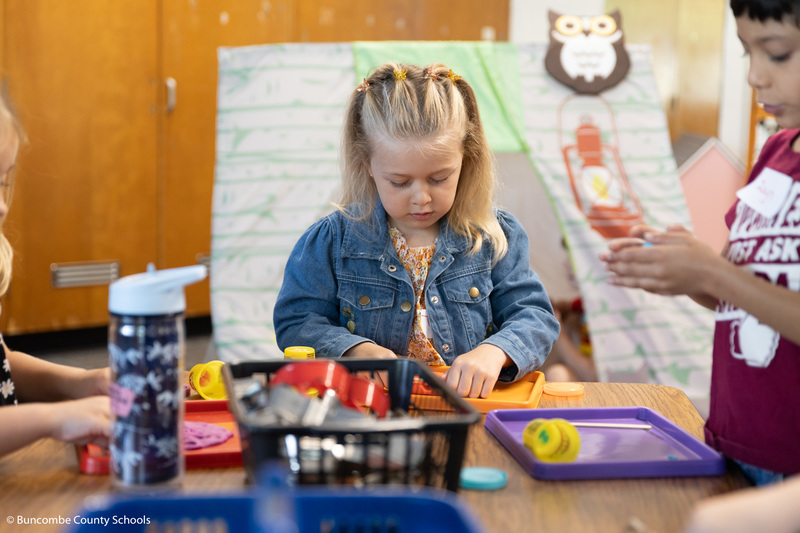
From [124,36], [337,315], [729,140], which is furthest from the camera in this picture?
[729,140]

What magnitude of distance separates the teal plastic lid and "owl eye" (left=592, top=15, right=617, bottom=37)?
214 cm

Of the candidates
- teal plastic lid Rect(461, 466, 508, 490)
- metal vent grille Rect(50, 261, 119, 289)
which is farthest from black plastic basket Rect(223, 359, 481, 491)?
metal vent grille Rect(50, 261, 119, 289)

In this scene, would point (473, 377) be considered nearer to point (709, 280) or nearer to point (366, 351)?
point (366, 351)

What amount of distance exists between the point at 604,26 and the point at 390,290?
1.72 m

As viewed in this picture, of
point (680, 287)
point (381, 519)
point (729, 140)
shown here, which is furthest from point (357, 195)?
point (729, 140)

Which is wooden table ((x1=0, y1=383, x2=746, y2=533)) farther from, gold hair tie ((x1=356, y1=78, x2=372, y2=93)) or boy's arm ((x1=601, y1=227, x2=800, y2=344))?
gold hair tie ((x1=356, y1=78, x2=372, y2=93))

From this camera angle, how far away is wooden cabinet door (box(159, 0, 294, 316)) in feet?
11.4

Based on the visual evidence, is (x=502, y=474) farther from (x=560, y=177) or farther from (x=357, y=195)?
(x=560, y=177)

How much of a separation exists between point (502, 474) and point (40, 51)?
117 inches

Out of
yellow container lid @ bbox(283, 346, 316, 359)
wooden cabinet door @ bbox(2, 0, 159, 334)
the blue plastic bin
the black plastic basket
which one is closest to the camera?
the blue plastic bin

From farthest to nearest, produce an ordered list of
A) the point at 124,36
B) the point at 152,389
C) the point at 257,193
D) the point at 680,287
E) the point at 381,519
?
the point at 124,36, the point at 257,193, the point at 680,287, the point at 152,389, the point at 381,519

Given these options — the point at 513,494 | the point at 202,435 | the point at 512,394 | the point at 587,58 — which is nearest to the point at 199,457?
the point at 202,435

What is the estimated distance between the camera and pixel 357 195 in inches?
50.5

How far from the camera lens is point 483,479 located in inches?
26.5
